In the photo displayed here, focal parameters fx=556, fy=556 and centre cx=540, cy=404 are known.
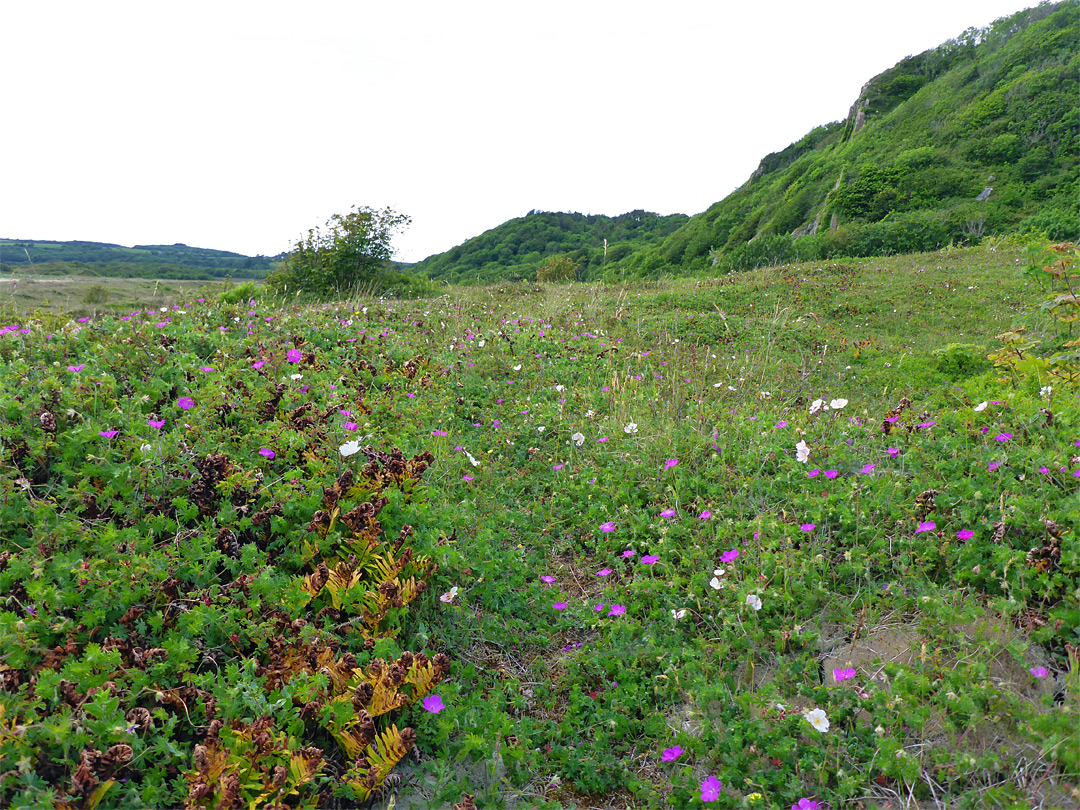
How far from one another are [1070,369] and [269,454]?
5.15 meters

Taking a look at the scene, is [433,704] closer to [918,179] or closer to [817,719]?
[817,719]

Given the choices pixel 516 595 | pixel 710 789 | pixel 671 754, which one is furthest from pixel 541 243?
pixel 710 789

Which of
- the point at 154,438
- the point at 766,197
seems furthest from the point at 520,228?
the point at 154,438

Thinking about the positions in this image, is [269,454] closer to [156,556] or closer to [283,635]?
[156,556]

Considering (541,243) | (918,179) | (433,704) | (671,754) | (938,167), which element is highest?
(938,167)

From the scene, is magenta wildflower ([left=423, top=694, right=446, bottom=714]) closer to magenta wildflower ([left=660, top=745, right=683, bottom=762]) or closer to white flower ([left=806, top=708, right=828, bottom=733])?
magenta wildflower ([left=660, top=745, right=683, bottom=762])

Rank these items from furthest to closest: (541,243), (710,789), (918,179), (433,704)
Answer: (541,243) < (918,179) < (433,704) < (710,789)

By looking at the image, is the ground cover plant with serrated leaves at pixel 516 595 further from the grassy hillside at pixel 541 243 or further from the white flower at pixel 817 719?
the grassy hillside at pixel 541 243

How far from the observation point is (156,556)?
2.28m

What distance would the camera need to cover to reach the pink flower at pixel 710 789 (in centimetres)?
185

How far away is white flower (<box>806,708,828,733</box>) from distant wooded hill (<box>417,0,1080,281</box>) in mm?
15512

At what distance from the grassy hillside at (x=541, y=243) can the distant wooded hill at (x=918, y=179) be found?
0.93 ft

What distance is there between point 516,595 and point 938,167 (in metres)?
41.7

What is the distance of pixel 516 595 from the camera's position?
3.01m
